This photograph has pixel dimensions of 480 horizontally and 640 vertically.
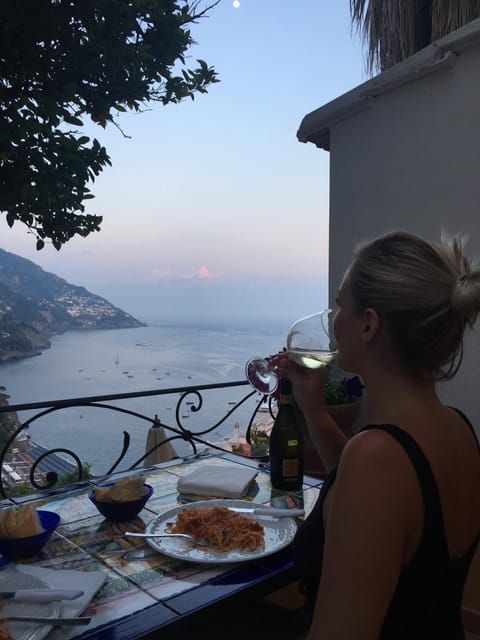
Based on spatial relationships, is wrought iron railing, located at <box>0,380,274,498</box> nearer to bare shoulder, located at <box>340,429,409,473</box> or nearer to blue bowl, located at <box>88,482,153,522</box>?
blue bowl, located at <box>88,482,153,522</box>

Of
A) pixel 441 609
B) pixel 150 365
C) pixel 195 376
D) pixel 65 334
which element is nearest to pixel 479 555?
pixel 441 609

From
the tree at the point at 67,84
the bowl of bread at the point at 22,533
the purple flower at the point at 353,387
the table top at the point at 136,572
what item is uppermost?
the tree at the point at 67,84

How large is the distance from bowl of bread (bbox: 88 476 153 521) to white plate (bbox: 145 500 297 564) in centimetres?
7

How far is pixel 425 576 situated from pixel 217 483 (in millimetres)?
782

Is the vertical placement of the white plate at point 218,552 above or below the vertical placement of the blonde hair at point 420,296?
below

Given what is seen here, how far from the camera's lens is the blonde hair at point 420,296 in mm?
879

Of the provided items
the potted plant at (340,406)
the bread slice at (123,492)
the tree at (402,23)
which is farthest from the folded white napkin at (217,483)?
the tree at (402,23)

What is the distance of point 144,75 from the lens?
1.93 m

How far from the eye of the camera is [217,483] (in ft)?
4.81

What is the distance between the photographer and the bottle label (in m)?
1.54

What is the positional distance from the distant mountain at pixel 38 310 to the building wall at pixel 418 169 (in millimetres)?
1777

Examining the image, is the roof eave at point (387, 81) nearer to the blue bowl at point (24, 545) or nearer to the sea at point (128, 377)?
the sea at point (128, 377)

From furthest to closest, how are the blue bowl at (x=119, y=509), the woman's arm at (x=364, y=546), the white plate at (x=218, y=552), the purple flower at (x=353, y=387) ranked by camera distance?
the purple flower at (x=353, y=387)
the blue bowl at (x=119, y=509)
the white plate at (x=218, y=552)
the woman's arm at (x=364, y=546)

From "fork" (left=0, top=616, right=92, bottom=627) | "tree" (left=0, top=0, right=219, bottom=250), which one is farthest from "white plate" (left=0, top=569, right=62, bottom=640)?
"tree" (left=0, top=0, right=219, bottom=250)
